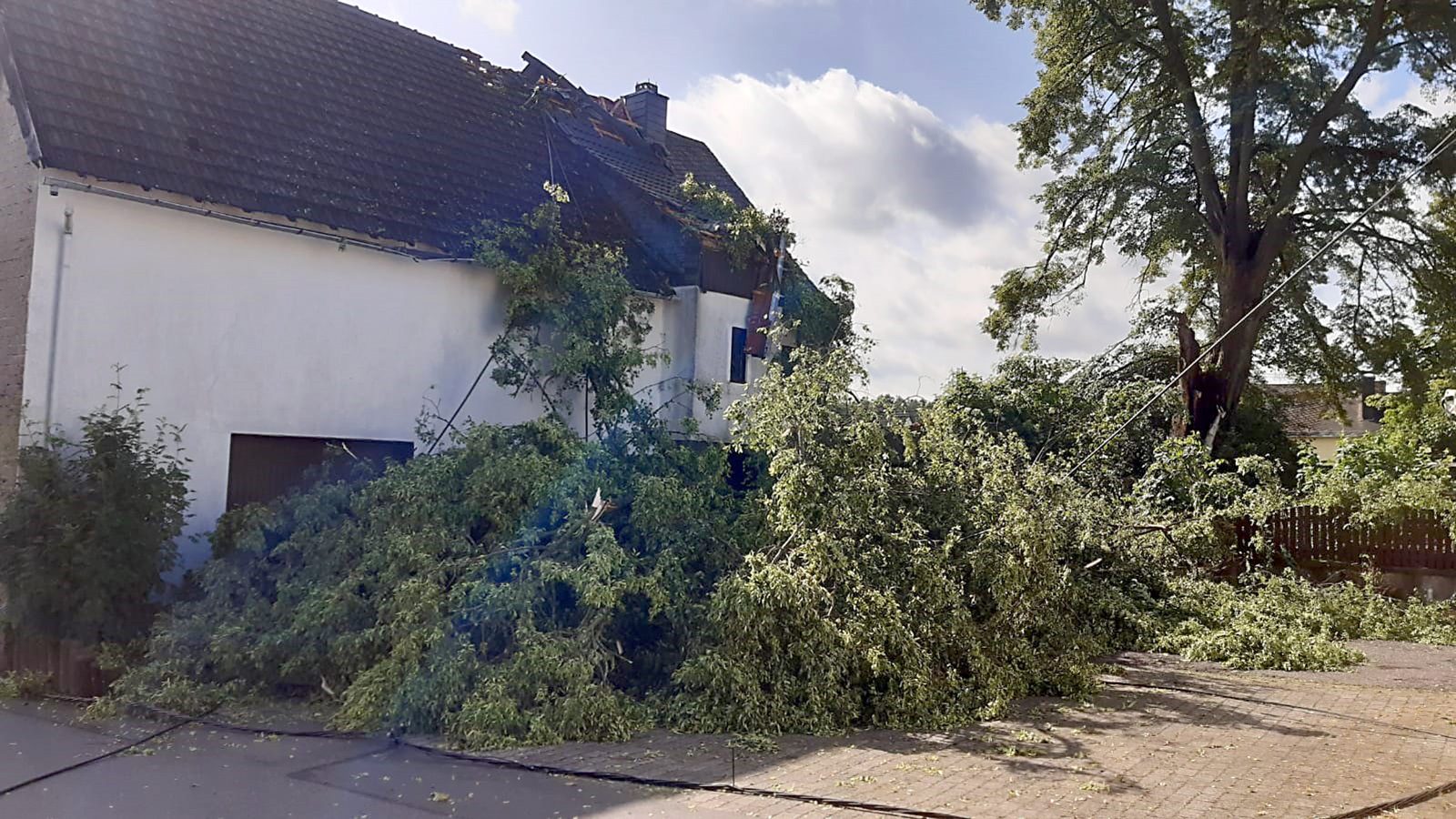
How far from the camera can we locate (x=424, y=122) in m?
14.3

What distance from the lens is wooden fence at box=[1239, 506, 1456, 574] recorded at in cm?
1488

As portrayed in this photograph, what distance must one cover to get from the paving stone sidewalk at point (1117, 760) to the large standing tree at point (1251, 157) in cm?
1220

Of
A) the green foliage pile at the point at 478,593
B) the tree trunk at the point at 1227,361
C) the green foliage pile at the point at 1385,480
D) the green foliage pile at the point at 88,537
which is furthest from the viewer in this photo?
the tree trunk at the point at 1227,361

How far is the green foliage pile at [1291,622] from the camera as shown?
1100cm

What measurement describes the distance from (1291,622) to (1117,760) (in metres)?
6.71

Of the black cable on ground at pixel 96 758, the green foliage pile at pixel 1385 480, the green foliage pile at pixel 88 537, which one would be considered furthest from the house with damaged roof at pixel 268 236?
the green foliage pile at pixel 1385 480

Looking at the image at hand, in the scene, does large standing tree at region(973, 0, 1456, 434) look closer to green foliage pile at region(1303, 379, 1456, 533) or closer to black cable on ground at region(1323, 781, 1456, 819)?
green foliage pile at region(1303, 379, 1456, 533)

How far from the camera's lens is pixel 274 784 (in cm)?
645

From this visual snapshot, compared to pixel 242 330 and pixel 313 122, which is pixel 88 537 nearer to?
pixel 242 330

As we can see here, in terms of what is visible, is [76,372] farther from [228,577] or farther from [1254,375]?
[1254,375]

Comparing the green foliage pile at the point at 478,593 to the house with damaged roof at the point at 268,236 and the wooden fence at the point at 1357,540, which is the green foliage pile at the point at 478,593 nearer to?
the house with damaged roof at the point at 268,236

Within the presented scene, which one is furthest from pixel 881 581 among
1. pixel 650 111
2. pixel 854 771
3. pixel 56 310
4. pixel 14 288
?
pixel 650 111

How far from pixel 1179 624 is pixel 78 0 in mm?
13614

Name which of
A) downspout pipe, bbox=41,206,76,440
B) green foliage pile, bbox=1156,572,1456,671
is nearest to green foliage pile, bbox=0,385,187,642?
downspout pipe, bbox=41,206,76,440
